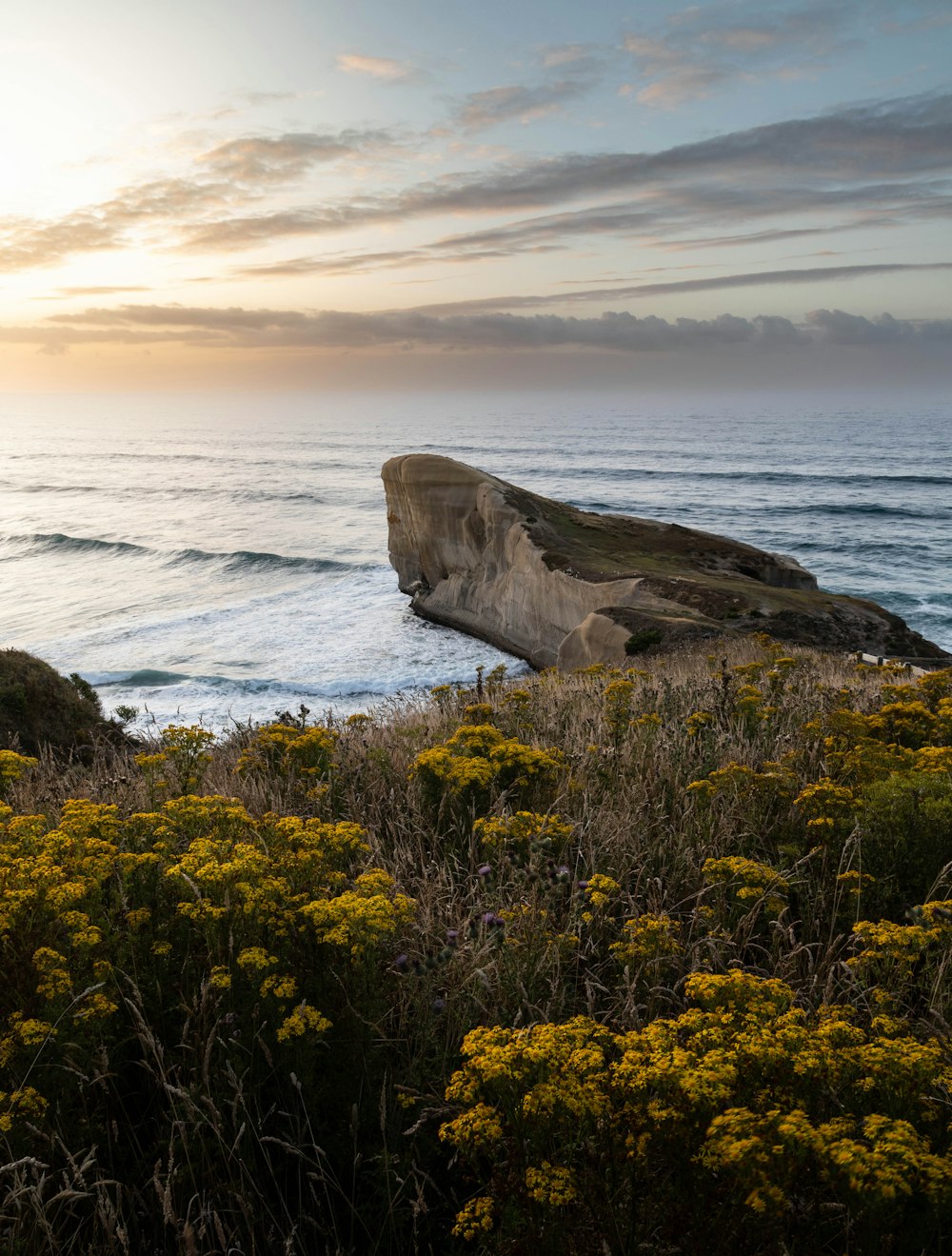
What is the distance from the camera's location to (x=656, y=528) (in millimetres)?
24141

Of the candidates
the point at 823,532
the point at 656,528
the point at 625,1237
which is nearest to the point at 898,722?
the point at 625,1237

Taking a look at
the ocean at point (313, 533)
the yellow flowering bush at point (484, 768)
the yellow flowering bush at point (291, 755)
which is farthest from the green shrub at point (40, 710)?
the yellow flowering bush at point (484, 768)

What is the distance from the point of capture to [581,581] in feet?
63.9

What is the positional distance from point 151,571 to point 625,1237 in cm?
3670

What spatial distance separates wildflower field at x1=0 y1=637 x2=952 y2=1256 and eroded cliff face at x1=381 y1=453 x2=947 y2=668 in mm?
10692

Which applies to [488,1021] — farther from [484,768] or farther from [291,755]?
[291,755]

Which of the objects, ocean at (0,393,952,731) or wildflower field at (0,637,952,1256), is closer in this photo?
wildflower field at (0,637,952,1256)

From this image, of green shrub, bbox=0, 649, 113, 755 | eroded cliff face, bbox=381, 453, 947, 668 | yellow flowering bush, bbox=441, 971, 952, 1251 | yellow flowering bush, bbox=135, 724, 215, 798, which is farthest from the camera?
eroded cliff face, bbox=381, 453, 947, 668

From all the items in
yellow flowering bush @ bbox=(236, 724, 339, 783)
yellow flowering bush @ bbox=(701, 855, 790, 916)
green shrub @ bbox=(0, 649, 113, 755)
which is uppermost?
yellow flowering bush @ bbox=(701, 855, 790, 916)

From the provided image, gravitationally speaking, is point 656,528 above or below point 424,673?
above

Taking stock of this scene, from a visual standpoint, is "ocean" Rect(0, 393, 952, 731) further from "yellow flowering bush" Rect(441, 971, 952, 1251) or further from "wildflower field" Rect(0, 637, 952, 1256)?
"yellow flowering bush" Rect(441, 971, 952, 1251)

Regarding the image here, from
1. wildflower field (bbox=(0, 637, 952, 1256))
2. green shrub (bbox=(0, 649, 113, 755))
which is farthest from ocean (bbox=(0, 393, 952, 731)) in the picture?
wildflower field (bbox=(0, 637, 952, 1256))

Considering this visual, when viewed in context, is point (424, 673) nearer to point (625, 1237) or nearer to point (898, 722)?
point (898, 722)

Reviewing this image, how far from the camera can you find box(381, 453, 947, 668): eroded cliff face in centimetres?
1653
